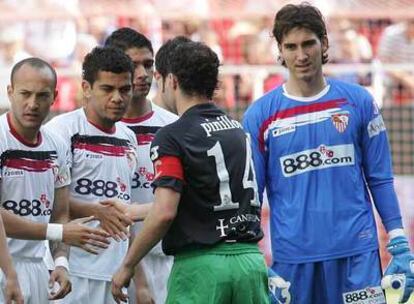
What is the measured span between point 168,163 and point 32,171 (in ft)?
3.88

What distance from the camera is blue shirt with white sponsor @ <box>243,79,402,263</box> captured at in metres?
8.66

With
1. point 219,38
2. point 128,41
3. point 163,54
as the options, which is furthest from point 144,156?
point 219,38

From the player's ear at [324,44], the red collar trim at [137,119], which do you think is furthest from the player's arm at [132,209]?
the player's ear at [324,44]

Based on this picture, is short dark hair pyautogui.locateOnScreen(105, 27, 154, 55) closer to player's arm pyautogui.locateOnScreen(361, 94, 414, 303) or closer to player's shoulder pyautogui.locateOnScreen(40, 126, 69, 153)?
player's shoulder pyautogui.locateOnScreen(40, 126, 69, 153)

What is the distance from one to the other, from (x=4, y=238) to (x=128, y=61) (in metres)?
1.73

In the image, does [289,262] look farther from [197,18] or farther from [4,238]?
[197,18]

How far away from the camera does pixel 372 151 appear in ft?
28.8

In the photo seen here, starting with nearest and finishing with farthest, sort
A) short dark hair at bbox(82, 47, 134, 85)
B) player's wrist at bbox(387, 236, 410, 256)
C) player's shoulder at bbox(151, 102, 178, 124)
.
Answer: player's wrist at bbox(387, 236, 410, 256) → short dark hair at bbox(82, 47, 134, 85) → player's shoulder at bbox(151, 102, 178, 124)

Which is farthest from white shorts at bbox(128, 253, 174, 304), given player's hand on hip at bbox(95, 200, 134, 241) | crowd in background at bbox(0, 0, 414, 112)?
crowd in background at bbox(0, 0, 414, 112)

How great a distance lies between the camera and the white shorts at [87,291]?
881 centimetres

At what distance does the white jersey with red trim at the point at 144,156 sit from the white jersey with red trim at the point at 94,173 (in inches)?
17.9

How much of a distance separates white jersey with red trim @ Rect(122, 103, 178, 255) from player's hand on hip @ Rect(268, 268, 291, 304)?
1.21 meters

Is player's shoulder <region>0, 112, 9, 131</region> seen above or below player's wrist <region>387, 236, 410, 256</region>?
above

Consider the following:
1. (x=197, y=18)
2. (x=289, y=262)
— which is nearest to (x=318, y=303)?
(x=289, y=262)
